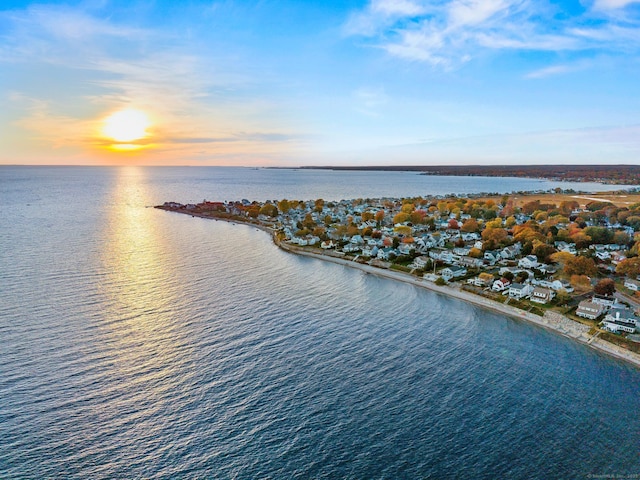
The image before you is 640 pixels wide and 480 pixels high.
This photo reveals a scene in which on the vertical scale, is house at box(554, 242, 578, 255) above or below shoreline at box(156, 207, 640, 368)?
above

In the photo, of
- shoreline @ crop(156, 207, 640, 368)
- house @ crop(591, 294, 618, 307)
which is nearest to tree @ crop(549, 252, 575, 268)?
house @ crop(591, 294, 618, 307)

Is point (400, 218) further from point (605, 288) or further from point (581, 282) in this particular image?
point (605, 288)

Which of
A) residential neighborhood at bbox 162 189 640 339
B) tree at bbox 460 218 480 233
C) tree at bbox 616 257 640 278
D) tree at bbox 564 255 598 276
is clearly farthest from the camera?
tree at bbox 460 218 480 233

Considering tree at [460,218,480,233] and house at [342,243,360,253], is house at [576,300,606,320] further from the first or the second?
tree at [460,218,480,233]

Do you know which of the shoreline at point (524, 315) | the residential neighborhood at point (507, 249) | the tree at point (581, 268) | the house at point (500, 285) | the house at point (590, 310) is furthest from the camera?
the tree at point (581, 268)

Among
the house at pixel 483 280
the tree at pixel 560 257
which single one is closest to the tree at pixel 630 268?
the tree at pixel 560 257

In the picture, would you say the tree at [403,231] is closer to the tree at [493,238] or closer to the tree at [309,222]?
the tree at [493,238]
